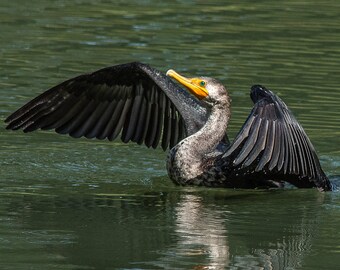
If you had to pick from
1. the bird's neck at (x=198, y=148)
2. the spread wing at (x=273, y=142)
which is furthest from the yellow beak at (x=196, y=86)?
the spread wing at (x=273, y=142)

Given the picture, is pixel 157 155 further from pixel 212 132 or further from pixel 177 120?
pixel 212 132

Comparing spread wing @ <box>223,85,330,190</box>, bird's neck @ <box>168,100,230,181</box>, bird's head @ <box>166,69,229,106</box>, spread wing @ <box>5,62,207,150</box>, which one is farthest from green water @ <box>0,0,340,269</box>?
bird's head @ <box>166,69,229,106</box>

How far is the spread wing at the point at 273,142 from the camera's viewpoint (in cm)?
985

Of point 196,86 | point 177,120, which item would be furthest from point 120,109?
point 196,86

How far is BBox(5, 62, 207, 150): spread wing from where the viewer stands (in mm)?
12016

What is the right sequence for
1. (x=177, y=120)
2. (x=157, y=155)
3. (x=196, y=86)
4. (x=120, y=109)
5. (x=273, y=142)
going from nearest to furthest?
(x=273, y=142) < (x=196, y=86) < (x=120, y=109) < (x=177, y=120) < (x=157, y=155)

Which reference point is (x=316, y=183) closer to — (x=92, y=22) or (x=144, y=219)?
(x=144, y=219)

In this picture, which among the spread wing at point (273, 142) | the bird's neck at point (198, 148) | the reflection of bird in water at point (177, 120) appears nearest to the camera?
the spread wing at point (273, 142)

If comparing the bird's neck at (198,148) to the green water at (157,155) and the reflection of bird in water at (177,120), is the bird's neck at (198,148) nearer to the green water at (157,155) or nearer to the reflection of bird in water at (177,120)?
the reflection of bird in water at (177,120)

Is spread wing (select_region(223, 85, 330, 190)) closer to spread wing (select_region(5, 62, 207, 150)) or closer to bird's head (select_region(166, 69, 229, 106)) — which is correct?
bird's head (select_region(166, 69, 229, 106))

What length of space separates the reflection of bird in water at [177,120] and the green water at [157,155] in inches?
7.5

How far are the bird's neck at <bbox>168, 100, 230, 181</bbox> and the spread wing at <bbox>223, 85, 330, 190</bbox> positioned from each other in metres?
0.93

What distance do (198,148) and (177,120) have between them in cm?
108

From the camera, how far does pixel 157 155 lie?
12.9 m
